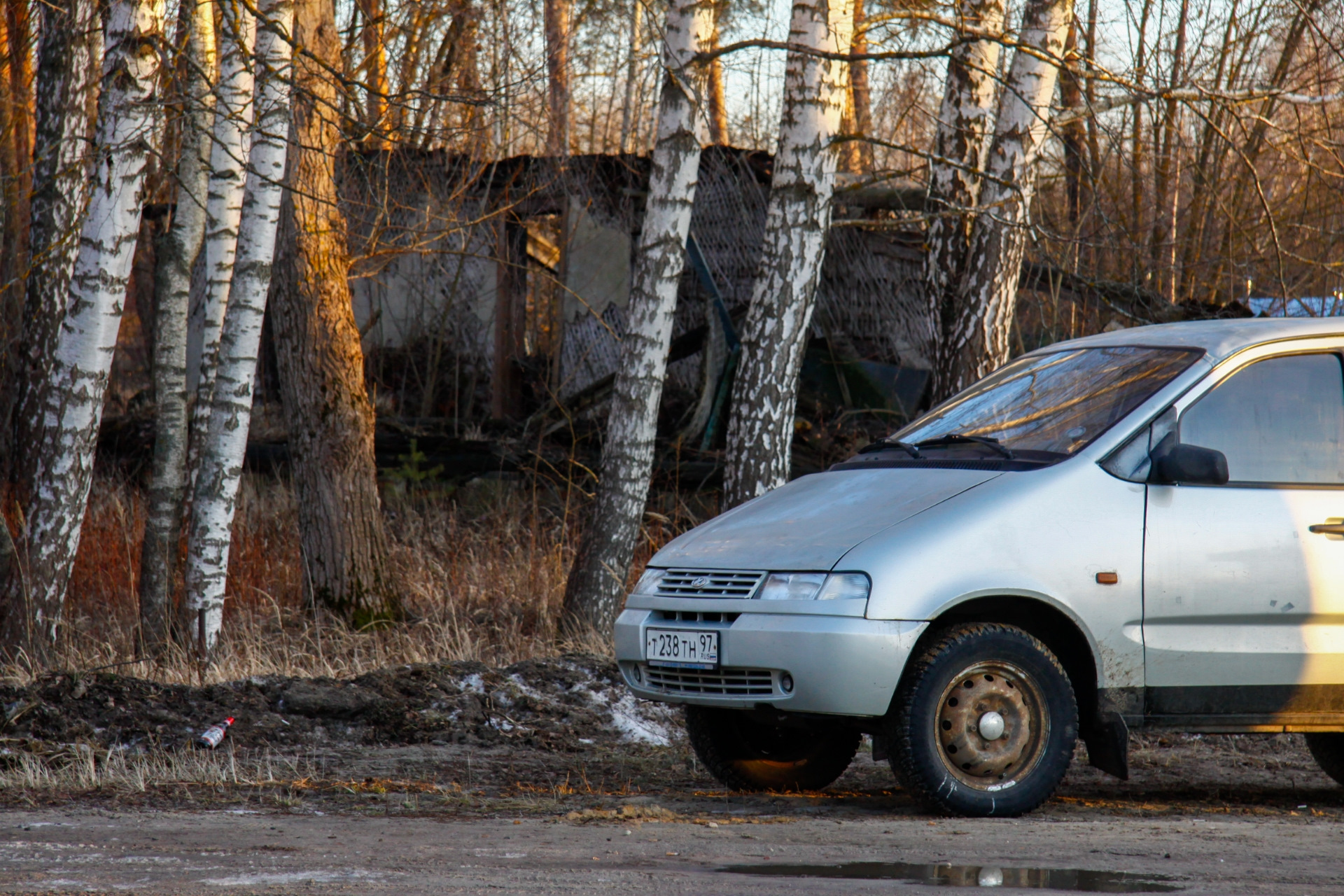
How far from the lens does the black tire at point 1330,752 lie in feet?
18.7

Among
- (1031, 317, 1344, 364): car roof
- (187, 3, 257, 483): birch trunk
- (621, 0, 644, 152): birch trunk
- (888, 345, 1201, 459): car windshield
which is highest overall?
(621, 0, 644, 152): birch trunk

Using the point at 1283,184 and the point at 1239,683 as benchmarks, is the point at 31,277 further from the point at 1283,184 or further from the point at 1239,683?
the point at 1283,184

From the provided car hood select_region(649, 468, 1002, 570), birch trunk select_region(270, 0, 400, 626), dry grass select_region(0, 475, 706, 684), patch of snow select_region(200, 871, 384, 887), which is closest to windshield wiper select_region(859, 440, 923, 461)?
car hood select_region(649, 468, 1002, 570)

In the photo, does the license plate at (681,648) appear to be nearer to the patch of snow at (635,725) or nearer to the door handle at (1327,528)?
the patch of snow at (635,725)

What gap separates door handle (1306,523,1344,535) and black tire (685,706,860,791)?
71.6 inches

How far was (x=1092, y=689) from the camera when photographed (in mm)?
4820

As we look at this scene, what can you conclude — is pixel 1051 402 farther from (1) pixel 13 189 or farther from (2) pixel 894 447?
(1) pixel 13 189

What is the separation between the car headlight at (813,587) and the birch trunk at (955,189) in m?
5.44

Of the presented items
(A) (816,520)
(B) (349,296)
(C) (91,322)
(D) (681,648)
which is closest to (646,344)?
(B) (349,296)

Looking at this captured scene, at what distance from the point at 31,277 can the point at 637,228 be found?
7412 mm

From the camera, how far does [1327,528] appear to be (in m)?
Answer: 4.98

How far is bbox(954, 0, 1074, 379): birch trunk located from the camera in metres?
9.55

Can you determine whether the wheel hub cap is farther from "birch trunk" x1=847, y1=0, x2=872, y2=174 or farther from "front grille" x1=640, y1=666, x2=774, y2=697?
"birch trunk" x1=847, y1=0, x2=872, y2=174

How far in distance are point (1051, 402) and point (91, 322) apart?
19.5 feet
